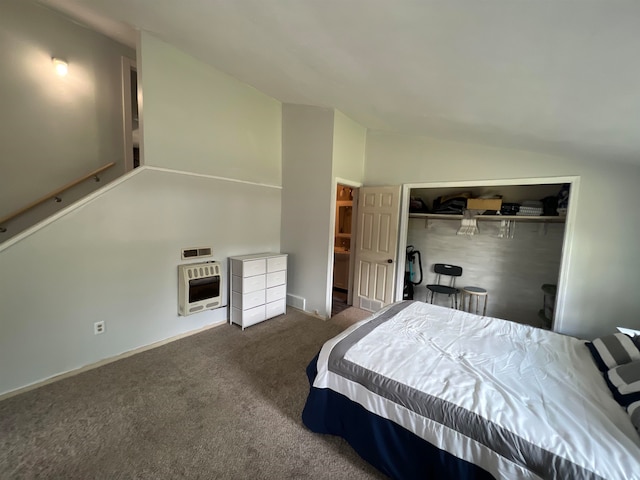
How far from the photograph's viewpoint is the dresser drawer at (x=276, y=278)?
139 inches

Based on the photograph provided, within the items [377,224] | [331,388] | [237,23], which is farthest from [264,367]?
[237,23]

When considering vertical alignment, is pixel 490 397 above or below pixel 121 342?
above

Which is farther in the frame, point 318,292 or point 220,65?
point 318,292

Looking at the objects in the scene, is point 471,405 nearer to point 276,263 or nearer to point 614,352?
point 614,352

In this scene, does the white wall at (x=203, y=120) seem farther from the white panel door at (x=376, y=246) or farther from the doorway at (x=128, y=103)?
the white panel door at (x=376, y=246)

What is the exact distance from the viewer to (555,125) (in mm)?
1833

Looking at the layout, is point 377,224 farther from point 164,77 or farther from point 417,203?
point 164,77

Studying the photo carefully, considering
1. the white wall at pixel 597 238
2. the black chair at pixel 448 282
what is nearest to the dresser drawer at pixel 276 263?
the black chair at pixel 448 282

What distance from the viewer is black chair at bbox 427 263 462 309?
3798mm

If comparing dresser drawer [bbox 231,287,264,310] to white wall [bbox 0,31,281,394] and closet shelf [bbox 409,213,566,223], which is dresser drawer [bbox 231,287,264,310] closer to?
white wall [bbox 0,31,281,394]

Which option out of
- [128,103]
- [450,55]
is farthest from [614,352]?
[128,103]

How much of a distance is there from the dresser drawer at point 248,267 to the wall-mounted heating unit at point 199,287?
0.61 ft

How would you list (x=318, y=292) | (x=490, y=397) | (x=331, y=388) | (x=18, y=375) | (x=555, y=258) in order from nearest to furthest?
A: 1. (x=490, y=397)
2. (x=331, y=388)
3. (x=18, y=375)
4. (x=555, y=258)
5. (x=318, y=292)

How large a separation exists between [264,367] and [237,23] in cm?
291
